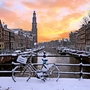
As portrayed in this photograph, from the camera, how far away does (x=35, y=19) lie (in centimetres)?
19300

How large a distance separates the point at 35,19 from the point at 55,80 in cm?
18882

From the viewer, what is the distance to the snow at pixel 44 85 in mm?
5988

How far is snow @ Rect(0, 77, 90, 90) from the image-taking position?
5988mm

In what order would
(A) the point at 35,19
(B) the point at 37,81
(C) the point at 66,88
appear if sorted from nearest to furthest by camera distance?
1. (C) the point at 66,88
2. (B) the point at 37,81
3. (A) the point at 35,19

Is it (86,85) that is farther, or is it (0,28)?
(0,28)

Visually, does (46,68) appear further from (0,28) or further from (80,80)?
(0,28)

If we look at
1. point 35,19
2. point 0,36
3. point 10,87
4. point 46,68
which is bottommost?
point 10,87

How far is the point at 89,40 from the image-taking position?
215 feet

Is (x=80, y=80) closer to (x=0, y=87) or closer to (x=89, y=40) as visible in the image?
(x=0, y=87)

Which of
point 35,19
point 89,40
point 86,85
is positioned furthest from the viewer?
point 35,19

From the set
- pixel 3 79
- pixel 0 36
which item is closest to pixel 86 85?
pixel 3 79

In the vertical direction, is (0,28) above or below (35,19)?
below

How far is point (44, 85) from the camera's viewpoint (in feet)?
20.6

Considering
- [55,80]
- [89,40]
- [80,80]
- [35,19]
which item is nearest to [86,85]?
[80,80]
